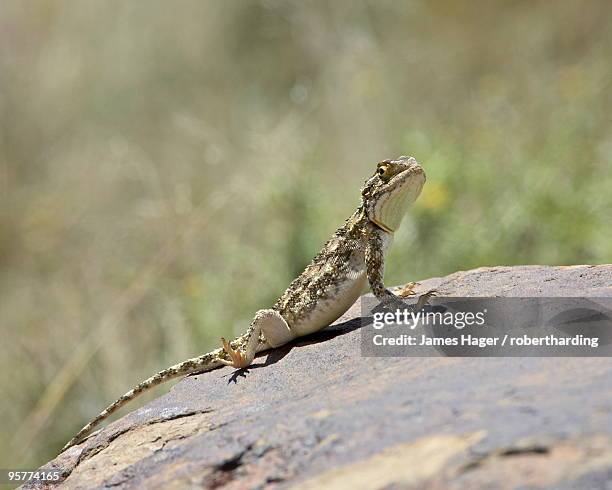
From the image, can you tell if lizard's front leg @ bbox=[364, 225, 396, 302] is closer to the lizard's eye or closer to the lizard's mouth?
the lizard's mouth

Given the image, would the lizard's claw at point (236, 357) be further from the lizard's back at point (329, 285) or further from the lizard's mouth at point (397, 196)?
the lizard's mouth at point (397, 196)

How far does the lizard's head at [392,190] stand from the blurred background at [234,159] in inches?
76.7

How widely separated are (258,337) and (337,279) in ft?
1.88

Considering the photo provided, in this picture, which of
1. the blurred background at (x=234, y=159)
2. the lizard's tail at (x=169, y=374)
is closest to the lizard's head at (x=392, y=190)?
the lizard's tail at (x=169, y=374)

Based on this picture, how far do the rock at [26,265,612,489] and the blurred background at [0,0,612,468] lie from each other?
213cm

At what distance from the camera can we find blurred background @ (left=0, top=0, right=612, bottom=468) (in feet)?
20.8

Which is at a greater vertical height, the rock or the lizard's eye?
the lizard's eye

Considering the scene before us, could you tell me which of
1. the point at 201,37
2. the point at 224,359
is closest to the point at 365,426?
the point at 224,359

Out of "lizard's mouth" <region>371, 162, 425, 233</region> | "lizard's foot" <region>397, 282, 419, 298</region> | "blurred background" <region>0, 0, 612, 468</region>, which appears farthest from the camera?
"blurred background" <region>0, 0, 612, 468</region>

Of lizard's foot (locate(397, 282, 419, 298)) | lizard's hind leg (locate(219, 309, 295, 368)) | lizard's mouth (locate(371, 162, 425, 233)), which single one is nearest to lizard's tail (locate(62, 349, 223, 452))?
lizard's hind leg (locate(219, 309, 295, 368))

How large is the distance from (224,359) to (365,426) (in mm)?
2132

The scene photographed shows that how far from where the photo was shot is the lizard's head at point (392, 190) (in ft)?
14.5

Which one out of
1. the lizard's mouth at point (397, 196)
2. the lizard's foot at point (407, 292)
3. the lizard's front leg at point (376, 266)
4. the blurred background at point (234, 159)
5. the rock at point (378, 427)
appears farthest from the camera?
the blurred background at point (234, 159)

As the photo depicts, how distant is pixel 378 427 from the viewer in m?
2.45
